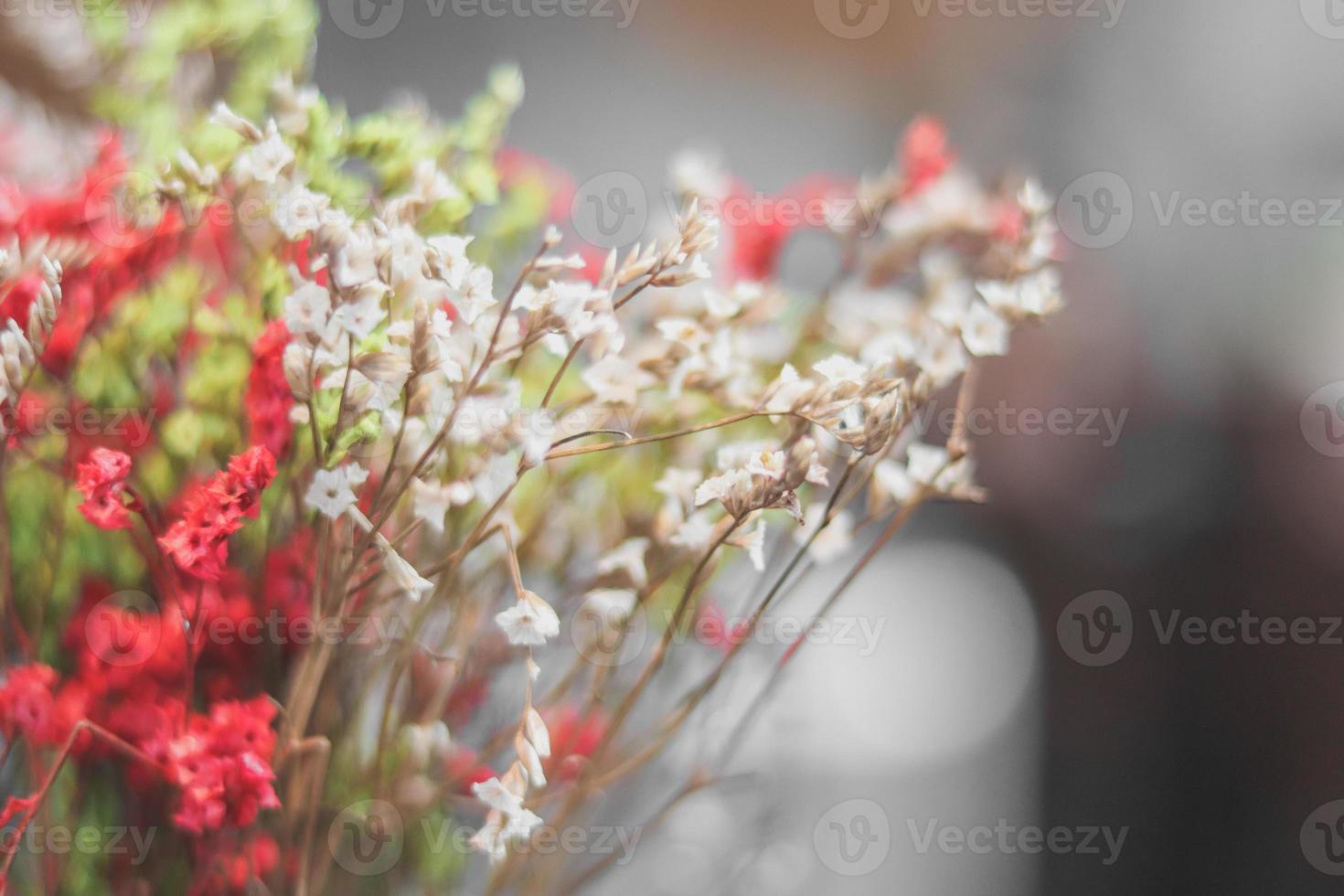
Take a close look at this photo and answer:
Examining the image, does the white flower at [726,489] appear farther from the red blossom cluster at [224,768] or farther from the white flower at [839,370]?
the red blossom cluster at [224,768]

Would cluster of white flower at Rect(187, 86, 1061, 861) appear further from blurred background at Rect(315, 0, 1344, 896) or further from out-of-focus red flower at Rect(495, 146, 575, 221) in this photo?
blurred background at Rect(315, 0, 1344, 896)

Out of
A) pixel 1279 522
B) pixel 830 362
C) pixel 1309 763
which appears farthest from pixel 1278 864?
pixel 830 362

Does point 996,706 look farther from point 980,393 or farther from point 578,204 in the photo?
point 578,204

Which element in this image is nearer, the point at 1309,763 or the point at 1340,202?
the point at 1309,763

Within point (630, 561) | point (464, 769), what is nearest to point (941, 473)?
point (630, 561)

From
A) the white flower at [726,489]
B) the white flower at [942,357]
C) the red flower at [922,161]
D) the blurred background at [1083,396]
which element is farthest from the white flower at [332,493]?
the blurred background at [1083,396]

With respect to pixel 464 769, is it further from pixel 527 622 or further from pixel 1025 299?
pixel 1025 299

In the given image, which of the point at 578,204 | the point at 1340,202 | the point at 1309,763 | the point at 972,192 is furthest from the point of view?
the point at 578,204
